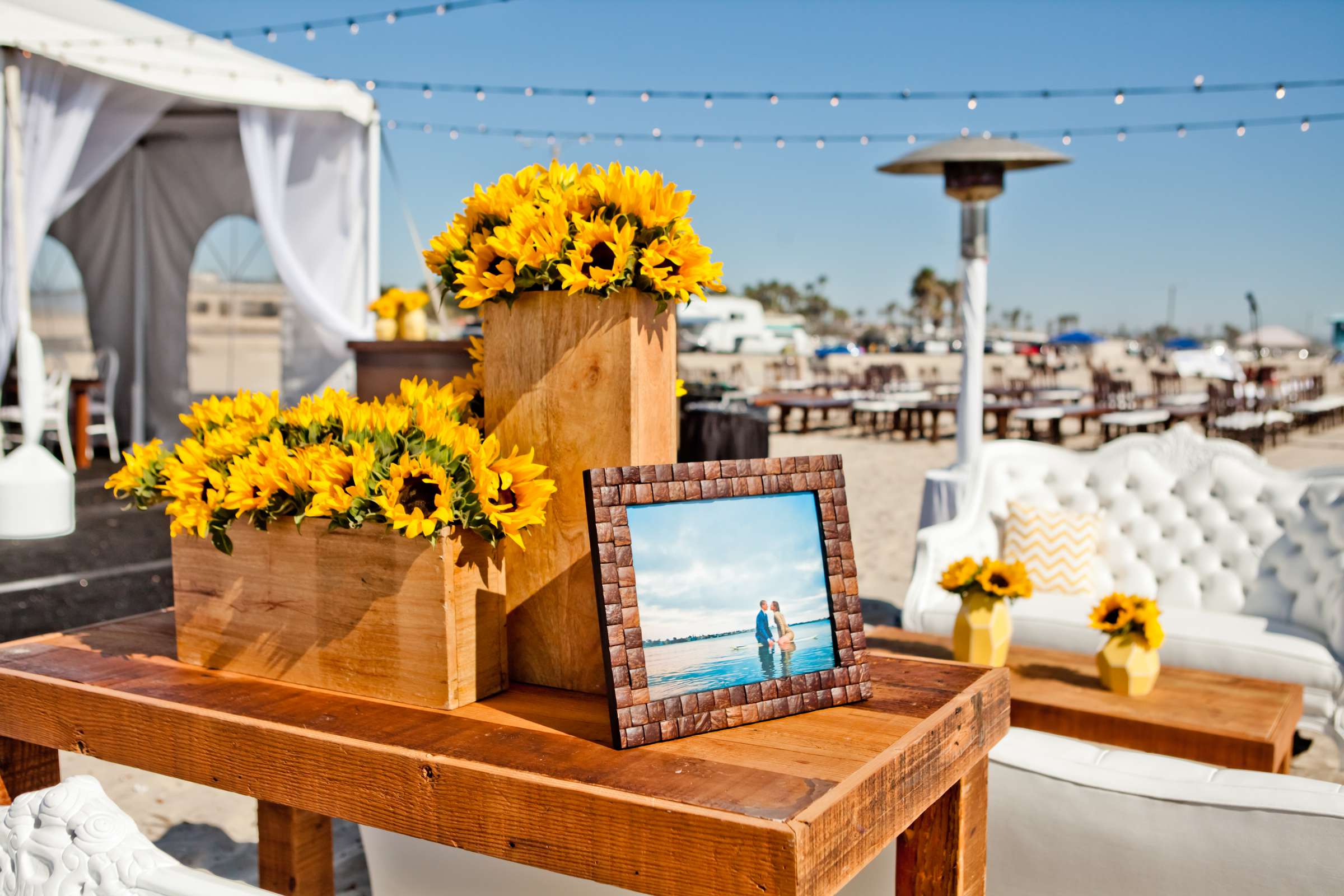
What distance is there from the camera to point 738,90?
7.93 meters

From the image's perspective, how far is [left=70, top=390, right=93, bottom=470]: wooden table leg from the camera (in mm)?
9164

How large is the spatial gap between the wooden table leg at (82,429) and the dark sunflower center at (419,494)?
9163 mm

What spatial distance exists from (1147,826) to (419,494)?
1.19m

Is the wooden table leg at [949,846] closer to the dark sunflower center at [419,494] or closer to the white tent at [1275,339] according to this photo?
the dark sunflower center at [419,494]

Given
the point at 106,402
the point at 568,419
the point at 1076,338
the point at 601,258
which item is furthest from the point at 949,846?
the point at 1076,338

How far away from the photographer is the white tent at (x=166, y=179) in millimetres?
6812

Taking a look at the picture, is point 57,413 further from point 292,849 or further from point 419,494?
point 419,494

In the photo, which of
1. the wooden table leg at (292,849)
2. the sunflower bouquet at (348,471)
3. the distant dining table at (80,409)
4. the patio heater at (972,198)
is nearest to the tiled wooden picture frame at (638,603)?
the sunflower bouquet at (348,471)

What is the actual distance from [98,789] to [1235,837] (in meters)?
1.47

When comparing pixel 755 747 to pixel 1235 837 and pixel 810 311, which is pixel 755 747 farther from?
pixel 810 311

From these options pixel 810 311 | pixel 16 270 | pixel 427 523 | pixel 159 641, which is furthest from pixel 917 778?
pixel 810 311

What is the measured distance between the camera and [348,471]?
1232 millimetres

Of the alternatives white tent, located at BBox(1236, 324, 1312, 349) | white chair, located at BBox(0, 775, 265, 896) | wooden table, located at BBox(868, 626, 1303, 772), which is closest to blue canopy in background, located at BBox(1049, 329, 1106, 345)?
white tent, located at BBox(1236, 324, 1312, 349)

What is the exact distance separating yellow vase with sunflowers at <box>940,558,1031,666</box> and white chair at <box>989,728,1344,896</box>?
1274 mm
